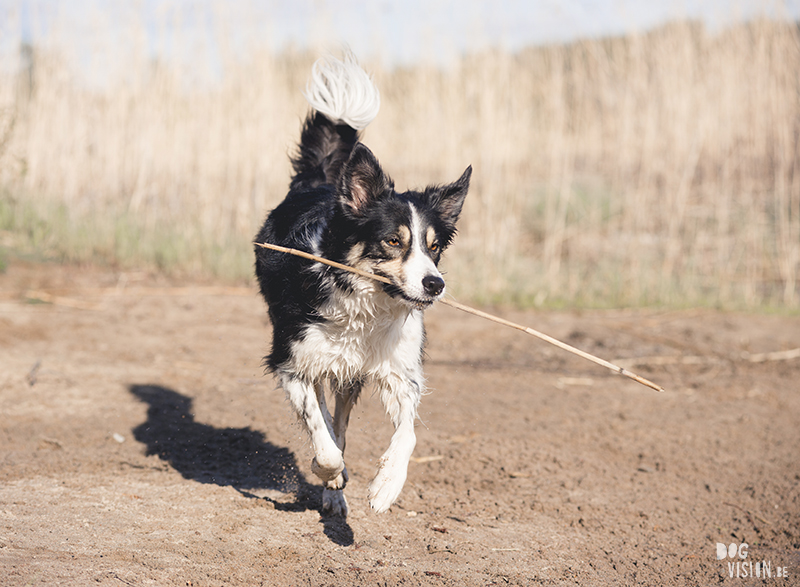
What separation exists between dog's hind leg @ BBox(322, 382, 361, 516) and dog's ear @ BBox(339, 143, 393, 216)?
2.90 feet

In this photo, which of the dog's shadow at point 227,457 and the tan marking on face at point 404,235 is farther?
the dog's shadow at point 227,457

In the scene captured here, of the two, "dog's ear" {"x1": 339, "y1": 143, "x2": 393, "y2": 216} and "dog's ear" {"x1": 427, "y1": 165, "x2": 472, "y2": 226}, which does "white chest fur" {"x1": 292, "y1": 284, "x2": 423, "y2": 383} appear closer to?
"dog's ear" {"x1": 339, "y1": 143, "x2": 393, "y2": 216}

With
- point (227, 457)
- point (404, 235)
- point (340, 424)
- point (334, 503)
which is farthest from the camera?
point (227, 457)

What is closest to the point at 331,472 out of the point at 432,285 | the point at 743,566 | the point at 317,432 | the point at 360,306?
the point at 317,432

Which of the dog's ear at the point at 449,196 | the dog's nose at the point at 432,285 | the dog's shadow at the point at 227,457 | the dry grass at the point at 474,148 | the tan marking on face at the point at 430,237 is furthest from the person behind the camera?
the dry grass at the point at 474,148

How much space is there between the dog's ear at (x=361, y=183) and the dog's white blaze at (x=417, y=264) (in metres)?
0.17

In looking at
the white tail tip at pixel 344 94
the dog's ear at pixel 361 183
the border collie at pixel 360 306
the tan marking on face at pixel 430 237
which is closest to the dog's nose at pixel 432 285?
the border collie at pixel 360 306

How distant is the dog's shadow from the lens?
369 centimetres

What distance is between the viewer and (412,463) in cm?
425

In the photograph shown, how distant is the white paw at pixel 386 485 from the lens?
292 centimetres

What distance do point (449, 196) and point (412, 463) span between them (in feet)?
5.27

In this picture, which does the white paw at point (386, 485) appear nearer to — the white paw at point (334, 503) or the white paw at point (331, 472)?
the white paw at point (331, 472)

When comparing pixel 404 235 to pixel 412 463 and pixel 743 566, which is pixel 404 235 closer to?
pixel 412 463

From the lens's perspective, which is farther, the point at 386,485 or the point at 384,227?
the point at 384,227
